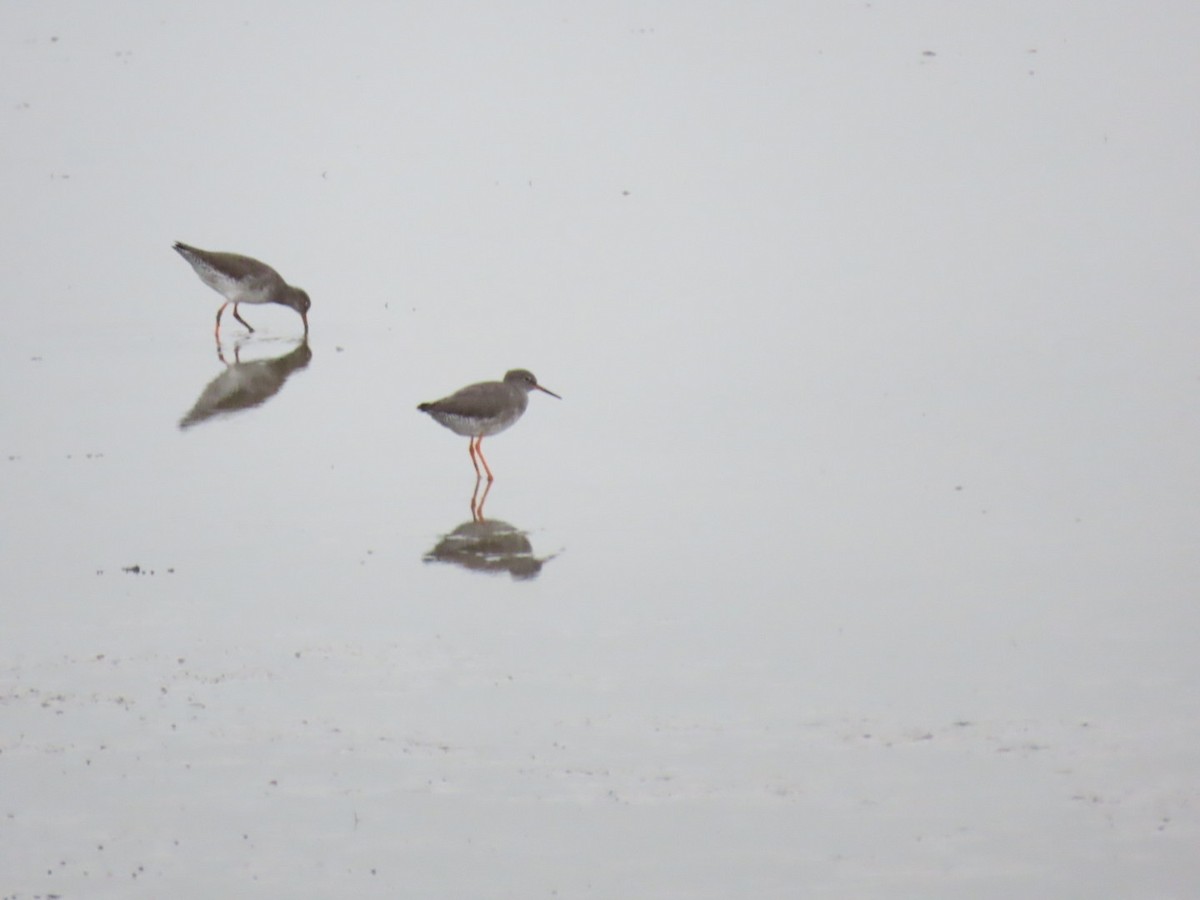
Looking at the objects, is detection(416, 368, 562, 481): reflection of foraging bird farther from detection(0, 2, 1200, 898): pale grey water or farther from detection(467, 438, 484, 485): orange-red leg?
detection(0, 2, 1200, 898): pale grey water

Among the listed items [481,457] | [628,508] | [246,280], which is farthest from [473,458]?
[246,280]

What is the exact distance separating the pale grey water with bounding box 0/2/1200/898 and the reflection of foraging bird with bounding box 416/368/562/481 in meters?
0.37

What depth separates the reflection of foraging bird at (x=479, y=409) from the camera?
596 inches

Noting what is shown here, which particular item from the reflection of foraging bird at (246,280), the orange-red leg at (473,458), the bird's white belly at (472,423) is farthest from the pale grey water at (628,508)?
the reflection of foraging bird at (246,280)

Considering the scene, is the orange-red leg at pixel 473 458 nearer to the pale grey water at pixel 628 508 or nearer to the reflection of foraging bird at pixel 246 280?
the pale grey water at pixel 628 508

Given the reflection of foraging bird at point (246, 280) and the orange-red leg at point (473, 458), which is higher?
the reflection of foraging bird at point (246, 280)

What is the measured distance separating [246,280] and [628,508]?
800cm

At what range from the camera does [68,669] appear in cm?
1114

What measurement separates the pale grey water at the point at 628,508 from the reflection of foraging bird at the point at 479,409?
372 millimetres

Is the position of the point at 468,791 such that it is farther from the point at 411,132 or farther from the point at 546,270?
the point at 411,132

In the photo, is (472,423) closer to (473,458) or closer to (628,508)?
(473,458)

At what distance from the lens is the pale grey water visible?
9.23 m

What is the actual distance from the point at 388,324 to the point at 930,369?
20.3ft

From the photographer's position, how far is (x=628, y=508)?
46.6 ft
